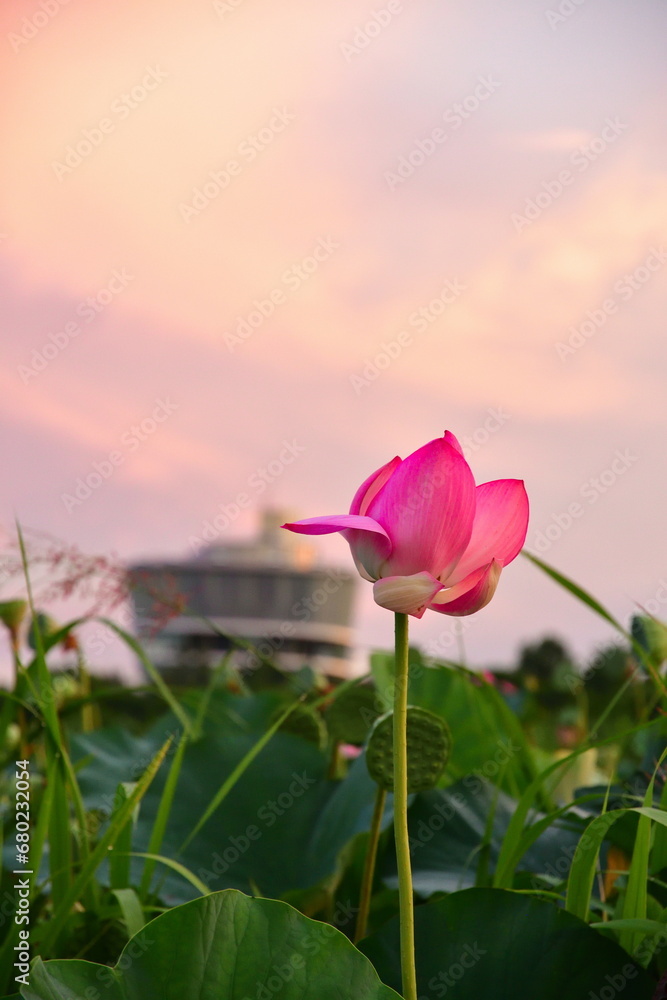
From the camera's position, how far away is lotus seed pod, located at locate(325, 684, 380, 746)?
2.98 ft

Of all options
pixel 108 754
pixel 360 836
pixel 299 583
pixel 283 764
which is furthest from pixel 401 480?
pixel 299 583

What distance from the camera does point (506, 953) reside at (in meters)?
0.48

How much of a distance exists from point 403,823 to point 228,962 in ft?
0.42

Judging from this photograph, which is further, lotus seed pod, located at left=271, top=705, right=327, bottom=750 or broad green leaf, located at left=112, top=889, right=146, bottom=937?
lotus seed pod, located at left=271, top=705, right=327, bottom=750

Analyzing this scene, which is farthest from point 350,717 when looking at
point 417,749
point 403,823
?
point 403,823

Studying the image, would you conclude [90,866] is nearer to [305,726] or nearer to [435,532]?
[435,532]

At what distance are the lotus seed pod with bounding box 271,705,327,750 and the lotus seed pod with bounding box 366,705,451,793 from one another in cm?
35

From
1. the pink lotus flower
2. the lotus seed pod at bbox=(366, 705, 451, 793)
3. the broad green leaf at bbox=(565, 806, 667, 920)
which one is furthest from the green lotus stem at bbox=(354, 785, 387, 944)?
the pink lotus flower

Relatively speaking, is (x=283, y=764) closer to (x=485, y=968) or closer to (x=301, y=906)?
(x=301, y=906)

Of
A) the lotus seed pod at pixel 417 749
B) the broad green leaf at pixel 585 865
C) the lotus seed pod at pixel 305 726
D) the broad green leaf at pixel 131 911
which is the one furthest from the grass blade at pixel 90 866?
the lotus seed pod at pixel 305 726

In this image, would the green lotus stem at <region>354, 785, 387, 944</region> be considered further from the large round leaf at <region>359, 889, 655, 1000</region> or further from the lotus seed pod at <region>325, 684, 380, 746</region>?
the lotus seed pod at <region>325, 684, 380, 746</region>

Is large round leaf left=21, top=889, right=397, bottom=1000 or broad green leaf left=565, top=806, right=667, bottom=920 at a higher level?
broad green leaf left=565, top=806, right=667, bottom=920

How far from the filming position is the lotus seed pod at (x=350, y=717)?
0.91 metres

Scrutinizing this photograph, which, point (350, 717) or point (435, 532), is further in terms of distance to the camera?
point (350, 717)
